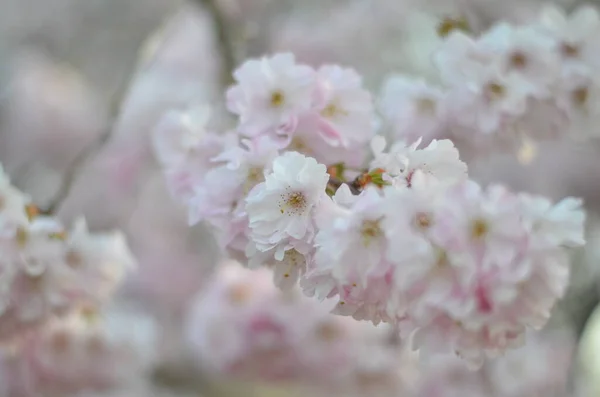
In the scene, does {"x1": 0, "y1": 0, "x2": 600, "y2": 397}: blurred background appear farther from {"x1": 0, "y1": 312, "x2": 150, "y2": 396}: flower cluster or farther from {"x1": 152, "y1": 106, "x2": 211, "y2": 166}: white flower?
{"x1": 152, "y1": 106, "x2": 211, "y2": 166}: white flower

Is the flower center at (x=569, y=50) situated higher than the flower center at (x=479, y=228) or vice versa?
the flower center at (x=569, y=50)

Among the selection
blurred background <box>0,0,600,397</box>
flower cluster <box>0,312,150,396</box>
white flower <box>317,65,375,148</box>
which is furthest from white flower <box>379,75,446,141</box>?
flower cluster <box>0,312,150,396</box>

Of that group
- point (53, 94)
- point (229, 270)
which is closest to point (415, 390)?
point (229, 270)

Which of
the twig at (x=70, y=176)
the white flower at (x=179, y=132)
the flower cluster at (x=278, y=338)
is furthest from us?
the flower cluster at (x=278, y=338)

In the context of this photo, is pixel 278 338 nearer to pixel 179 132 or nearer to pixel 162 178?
pixel 179 132

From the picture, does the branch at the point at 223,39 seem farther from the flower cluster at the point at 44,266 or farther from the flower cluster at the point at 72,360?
the flower cluster at the point at 72,360

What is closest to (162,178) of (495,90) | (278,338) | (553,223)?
(278,338)

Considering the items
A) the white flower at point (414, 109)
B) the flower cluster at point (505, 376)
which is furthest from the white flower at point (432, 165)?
the flower cluster at point (505, 376)
